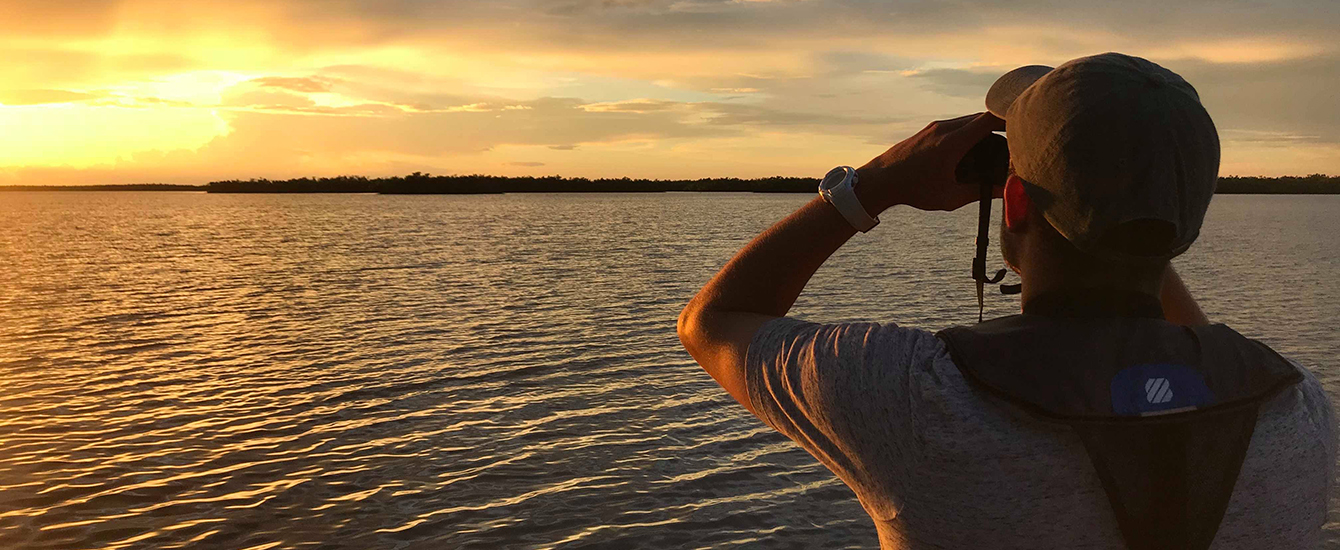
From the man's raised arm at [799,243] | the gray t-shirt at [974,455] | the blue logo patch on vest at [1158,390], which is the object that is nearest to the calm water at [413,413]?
the man's raised arm at [799,243]

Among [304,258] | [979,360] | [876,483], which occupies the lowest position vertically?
[304,258]

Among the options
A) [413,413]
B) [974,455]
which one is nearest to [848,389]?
[974,455]

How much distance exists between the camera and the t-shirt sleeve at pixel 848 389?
1411 mm

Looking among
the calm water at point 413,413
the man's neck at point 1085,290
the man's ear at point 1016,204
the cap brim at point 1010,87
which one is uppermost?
the cap brim at point 1010,87

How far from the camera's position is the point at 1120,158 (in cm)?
136

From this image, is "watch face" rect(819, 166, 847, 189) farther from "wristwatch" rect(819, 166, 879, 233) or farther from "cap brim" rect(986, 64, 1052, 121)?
"cap brim" rect(986, 64, 1052, 121)

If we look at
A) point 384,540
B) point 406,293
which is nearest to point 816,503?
point 384,540

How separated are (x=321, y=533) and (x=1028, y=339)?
7.85 metres

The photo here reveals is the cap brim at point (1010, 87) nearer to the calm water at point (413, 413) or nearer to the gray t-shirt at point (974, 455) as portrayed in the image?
the gray t-shirt at point (974, 455)

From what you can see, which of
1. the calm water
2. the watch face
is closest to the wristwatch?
the watch face

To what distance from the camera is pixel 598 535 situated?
8078 mm

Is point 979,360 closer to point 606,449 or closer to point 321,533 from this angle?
point 321,533

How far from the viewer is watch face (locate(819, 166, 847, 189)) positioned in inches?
66.4

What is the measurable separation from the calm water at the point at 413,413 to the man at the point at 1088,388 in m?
6.71
